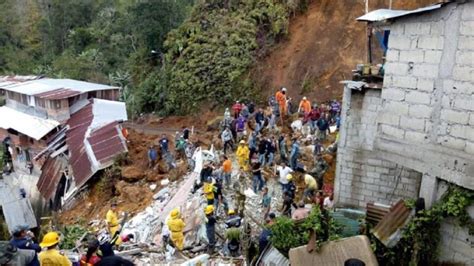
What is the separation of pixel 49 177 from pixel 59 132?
2.36 meters

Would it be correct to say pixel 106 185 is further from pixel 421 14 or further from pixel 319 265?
pixel 421 14

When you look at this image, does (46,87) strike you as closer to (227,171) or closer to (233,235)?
(227,171)

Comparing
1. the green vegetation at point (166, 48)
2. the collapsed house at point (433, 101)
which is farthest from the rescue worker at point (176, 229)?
the green vegetation at point (166, 48)

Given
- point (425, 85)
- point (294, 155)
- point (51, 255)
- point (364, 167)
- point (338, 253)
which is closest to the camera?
point (51, 255)

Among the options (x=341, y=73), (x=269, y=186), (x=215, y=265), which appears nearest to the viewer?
(x=215, y=265)

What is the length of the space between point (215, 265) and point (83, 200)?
384 inches

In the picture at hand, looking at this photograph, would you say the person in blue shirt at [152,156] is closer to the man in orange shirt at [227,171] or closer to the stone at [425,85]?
the man in orange shirt at [227,171]

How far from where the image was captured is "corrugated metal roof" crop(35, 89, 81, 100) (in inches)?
847

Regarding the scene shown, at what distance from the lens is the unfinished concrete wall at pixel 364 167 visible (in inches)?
384

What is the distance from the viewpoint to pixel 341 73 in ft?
72.0

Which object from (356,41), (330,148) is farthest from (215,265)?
(356,41)

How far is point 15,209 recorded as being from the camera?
1883cm

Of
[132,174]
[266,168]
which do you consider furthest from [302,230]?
[132,174]

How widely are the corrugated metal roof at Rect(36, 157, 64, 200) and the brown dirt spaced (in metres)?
10.4
